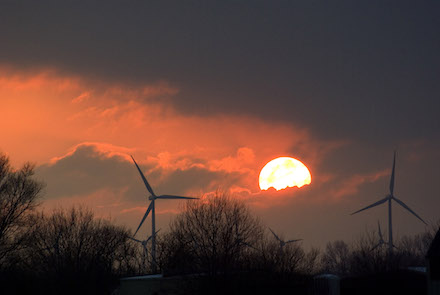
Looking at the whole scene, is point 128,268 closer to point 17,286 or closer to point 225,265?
point 17,286

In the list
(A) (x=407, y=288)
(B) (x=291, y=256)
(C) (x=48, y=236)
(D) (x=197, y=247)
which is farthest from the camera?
(C) (x=48, y=236)

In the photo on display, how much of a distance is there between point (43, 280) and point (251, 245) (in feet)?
81.4

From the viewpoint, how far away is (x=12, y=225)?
61812 mm

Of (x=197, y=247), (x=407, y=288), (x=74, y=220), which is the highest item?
(x=74, y=220)

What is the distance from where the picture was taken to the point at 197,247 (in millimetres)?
61719

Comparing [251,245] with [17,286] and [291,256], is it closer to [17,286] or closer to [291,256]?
[291,256]

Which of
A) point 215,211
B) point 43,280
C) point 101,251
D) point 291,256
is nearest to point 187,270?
point 215,211

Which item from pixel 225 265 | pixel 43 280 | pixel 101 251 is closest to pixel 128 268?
pixel 101 251

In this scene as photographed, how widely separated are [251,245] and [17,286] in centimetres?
2220

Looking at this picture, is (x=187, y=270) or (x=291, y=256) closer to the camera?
(x=187, y=270)

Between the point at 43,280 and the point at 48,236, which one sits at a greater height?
the point at 48,236

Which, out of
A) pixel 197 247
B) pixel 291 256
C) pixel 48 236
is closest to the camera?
pixel 197 247

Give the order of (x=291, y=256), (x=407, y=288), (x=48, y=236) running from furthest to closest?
(x=48, y=236), (x=291, y=256), (x=407, y=288)

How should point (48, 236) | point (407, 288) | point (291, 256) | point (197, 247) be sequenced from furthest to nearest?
point (48, 236), point (291, 256), point (197, 247), point (407, 288)
